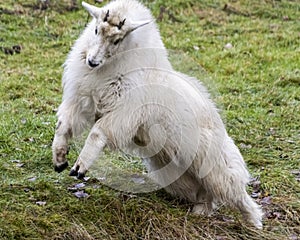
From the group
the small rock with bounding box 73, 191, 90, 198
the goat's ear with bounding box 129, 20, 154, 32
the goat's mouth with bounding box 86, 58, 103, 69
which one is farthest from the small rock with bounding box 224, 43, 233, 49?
the goat's mouth with bounding box 86, 58, 103, 69

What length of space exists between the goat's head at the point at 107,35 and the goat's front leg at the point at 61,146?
1.82 feet

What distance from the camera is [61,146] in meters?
4.54

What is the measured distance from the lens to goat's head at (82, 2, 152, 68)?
4254 millimetres

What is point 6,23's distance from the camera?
1095 cm

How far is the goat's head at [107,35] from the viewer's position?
425cm

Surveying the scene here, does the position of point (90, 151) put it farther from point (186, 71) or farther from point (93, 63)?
point (186, 71)

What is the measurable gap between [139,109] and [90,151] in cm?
46

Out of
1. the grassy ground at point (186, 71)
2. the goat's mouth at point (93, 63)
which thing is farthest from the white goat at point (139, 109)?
the grassy ground at point (186, 71)

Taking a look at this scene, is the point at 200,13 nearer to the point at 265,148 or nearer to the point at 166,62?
the point at 265,148

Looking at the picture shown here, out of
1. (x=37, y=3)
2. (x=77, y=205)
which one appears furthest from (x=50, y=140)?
(x=37, y=3)

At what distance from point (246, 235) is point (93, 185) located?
1347 mm

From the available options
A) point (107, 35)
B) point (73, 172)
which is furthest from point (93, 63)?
point (73, 172)

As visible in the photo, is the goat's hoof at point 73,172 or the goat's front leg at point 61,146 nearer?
the goat's hoof at point 73,172

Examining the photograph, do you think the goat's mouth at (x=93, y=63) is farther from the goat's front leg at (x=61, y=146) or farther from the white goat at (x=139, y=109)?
the goat's front leg at (x=61, y=146)
